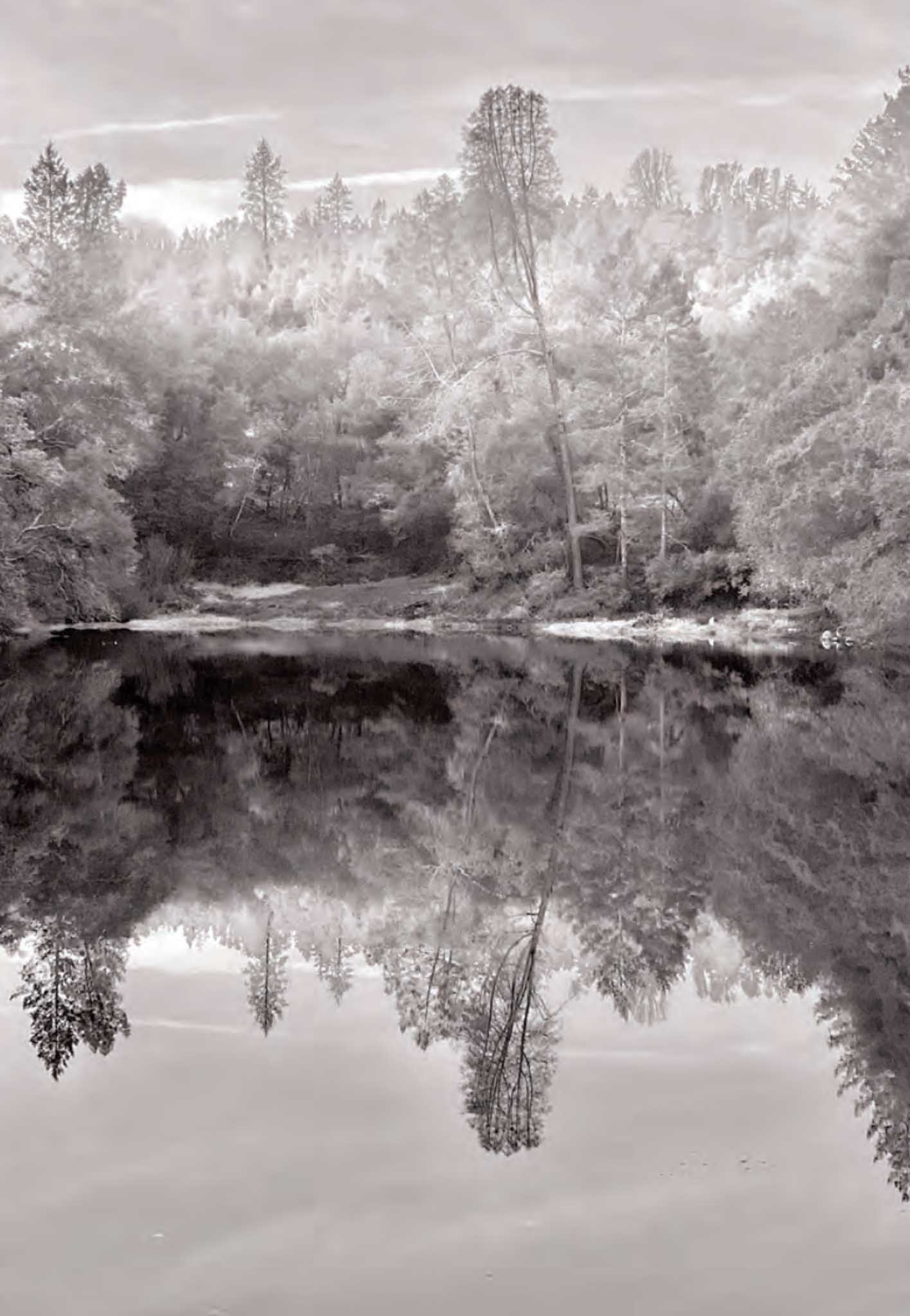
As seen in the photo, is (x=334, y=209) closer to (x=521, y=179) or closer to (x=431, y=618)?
(x=521, y=179)

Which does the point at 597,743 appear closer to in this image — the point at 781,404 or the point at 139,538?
the point at 781,404

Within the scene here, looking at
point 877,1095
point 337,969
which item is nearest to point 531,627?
point 337,969

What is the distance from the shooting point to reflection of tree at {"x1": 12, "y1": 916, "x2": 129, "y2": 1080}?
5555 mm

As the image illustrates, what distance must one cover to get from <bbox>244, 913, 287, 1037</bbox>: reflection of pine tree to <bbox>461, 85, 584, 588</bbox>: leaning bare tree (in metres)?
35.5

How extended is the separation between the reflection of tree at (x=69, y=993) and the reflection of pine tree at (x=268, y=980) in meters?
0.62

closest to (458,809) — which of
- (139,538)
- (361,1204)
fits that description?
(361,1204)

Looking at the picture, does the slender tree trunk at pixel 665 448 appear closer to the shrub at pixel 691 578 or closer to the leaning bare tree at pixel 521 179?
the shrub at pixel 691 578

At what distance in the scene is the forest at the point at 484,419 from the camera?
90.2 ft

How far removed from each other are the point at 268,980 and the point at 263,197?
114 meters

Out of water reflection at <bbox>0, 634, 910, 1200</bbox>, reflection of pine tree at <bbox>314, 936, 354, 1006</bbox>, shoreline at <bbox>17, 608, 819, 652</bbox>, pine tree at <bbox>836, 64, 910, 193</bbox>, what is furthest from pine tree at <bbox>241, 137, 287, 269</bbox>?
reflection of pine tree at <bbox>314, 936, 354, 1006</bbox>

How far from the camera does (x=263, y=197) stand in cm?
11131

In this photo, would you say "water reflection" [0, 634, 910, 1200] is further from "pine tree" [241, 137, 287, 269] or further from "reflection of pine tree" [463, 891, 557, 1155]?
"pine tree" [241, 137, 287, 269]

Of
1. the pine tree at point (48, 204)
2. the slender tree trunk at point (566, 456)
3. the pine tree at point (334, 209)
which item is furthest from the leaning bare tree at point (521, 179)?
the pine tree at point (334, 209)

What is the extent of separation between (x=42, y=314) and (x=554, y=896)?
3154cm
